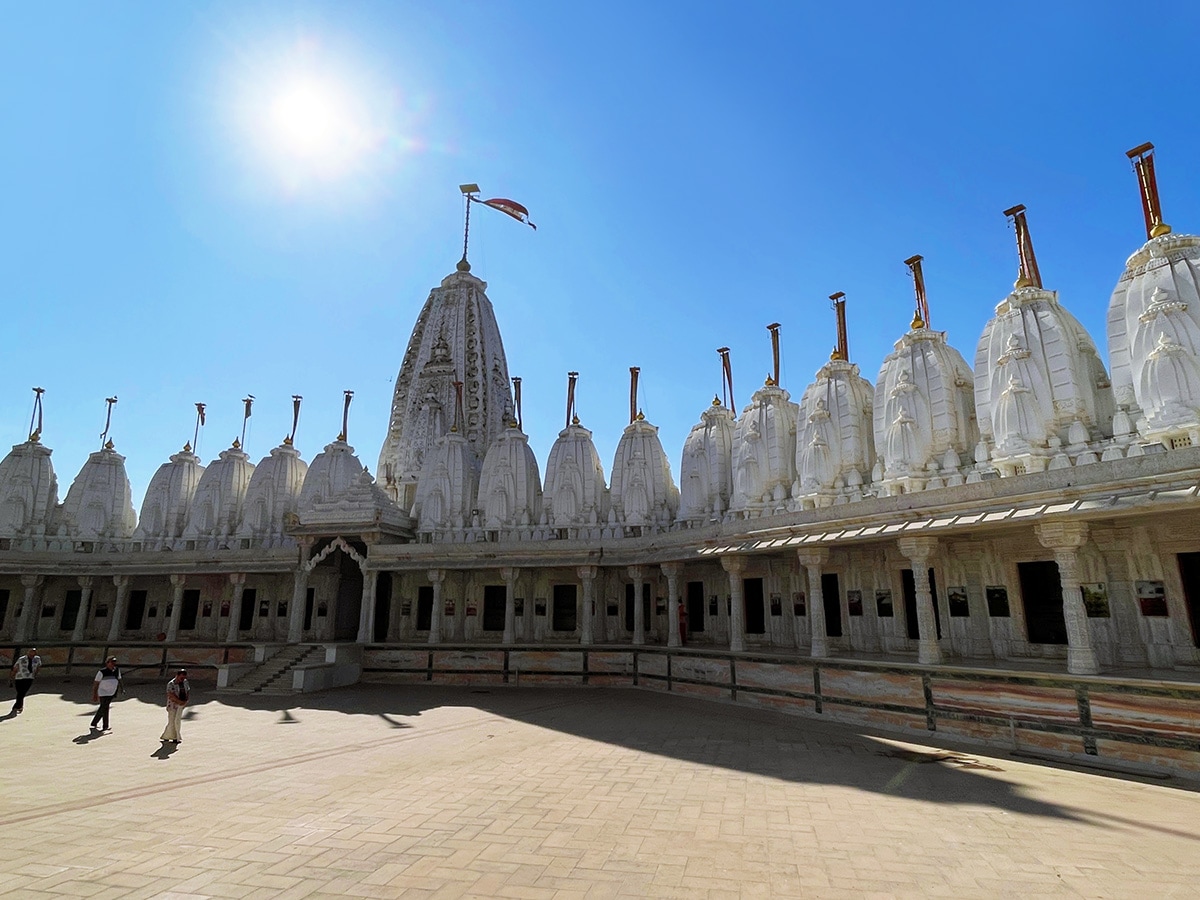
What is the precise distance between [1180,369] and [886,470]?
25.4ft

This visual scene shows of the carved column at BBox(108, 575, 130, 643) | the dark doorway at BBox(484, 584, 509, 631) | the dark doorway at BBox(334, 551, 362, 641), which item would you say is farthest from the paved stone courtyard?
the carved column at BBox(108, 575, 130, 643)

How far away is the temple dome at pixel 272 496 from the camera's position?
35.6m

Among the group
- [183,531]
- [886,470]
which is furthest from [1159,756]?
[183,531]

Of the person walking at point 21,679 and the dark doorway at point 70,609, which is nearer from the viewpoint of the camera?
the person walking at point 21,679

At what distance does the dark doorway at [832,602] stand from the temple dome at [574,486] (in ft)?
40.8

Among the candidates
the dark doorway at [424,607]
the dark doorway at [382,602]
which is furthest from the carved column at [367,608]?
the dark doorway at [382,602]

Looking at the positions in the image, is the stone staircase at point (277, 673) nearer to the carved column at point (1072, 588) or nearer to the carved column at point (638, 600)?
the carved column at point (638, 600)

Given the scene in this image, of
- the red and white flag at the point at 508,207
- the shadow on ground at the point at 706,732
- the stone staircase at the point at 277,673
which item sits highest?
the red and white flag at the point at 508,207

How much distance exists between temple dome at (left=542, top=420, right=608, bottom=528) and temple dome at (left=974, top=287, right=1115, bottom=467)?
53.8ft

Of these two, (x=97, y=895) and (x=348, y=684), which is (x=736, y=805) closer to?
(x=97, y=895)

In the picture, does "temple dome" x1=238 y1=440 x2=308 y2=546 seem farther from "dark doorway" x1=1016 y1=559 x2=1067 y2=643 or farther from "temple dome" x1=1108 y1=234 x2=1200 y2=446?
"temple dome" x1=1108 y1=234 x2=1200 y2=446

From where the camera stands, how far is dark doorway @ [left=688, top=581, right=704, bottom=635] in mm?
24031

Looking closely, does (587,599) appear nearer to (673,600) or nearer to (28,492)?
(673,600)

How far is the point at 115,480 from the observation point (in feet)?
125
